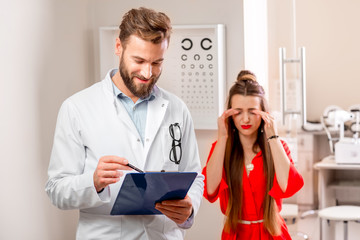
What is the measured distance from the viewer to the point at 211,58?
242 centimetres

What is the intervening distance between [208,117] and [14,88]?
941 mm

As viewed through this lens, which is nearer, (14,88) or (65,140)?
(65,140)

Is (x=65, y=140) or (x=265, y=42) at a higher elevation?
(x=265, y=42)

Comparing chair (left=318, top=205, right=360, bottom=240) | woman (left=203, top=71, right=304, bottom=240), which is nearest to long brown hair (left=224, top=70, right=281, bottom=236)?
woman (left=203, top=71, right=304, bottom=240)

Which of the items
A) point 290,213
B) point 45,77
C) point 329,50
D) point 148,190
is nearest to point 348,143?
point 290,213

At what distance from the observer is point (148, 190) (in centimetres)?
143

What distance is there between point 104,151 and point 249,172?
768 millimetres

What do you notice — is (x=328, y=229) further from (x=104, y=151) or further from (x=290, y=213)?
(x=104, y=151)

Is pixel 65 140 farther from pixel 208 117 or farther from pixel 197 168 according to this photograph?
pixel 208 117

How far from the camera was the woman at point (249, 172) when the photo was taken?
2.12 meters

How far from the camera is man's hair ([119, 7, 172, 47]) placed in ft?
5.29

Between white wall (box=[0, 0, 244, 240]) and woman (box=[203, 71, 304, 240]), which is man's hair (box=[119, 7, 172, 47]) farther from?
woman (box=[203, 71, 304, 240])

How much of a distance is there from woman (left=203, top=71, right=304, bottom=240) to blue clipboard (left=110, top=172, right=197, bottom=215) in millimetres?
624

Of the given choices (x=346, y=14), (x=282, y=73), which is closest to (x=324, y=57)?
(x=346, y=14)
